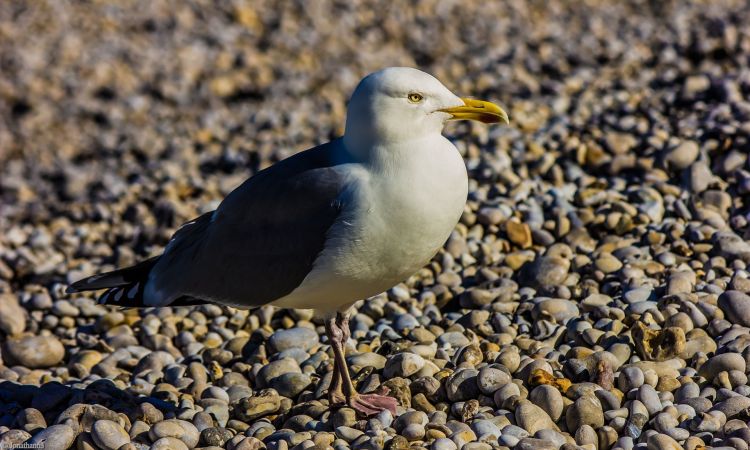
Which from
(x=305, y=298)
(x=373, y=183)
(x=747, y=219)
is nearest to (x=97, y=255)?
(x=305, y=298)

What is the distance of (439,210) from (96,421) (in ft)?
6.30

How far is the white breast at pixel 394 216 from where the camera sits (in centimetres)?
418

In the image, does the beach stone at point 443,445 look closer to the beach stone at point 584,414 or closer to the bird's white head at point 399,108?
the beach stone at point 584,414

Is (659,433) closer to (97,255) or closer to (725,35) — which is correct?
(97,255)

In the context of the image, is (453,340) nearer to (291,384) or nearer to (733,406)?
(291,384)

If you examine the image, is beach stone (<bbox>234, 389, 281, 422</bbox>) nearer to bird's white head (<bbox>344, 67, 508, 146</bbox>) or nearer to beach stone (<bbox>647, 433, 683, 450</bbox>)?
bird's white head (<bbox>344, 67, 508, 146</bbox>)

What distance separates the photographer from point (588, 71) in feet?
31.5

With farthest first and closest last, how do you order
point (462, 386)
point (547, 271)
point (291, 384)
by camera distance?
1. point (547, 271)
2. point (291, 384)
3. point (462, 386)

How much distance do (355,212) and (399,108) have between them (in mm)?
534

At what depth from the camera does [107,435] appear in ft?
14.4

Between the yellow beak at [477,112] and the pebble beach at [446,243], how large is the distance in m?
1.21

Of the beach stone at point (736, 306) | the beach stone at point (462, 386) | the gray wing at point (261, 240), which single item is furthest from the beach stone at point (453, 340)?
the beach stone at point (736, 306)

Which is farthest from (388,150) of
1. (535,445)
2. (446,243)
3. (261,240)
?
(446,243)

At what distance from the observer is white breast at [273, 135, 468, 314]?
418 cm
